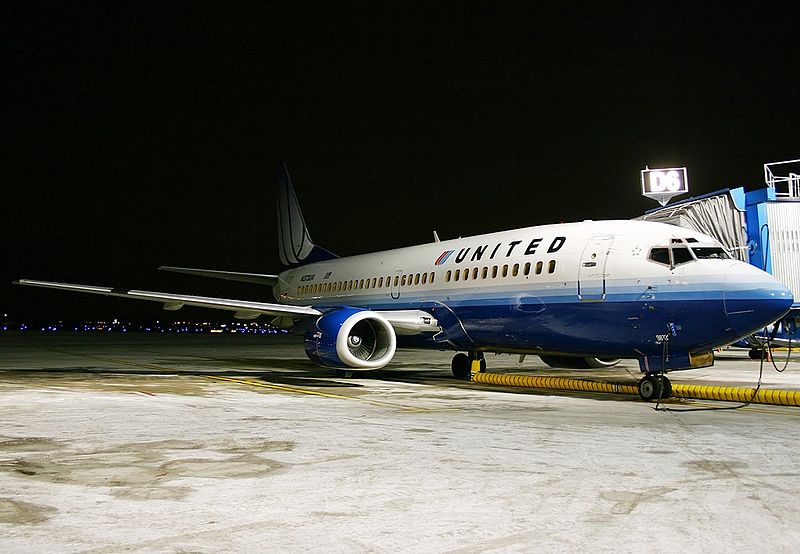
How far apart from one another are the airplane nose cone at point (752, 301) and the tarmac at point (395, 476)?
1.34 meters

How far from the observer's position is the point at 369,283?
2095 cm

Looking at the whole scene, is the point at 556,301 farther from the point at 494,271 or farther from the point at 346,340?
the point at 346,340

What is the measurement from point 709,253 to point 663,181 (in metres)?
19.3

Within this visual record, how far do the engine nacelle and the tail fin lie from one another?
9.77m

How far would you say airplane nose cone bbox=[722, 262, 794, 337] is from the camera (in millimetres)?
11844

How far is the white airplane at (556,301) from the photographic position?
1232 cm

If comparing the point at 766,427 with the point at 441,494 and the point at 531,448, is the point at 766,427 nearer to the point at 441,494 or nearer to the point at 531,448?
the point at 531,448

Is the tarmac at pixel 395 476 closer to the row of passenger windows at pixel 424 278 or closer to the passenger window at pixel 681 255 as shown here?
the passenger window at pixel 681 255

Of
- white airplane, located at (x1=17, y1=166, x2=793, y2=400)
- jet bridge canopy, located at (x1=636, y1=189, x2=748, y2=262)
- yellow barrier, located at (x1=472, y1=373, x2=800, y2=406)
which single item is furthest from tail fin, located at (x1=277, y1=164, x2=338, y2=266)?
jet bridge canopy, located at (x1=636, y1=189, x2=748, y2=262)

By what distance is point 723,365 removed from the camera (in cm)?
2433

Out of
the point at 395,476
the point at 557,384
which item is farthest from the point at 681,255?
the point at 395,476

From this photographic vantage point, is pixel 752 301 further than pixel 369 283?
No

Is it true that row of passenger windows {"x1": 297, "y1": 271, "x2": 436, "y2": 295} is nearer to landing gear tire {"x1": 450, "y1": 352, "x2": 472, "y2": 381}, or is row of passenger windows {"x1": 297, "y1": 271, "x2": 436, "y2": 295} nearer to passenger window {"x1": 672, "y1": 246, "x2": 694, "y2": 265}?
landing gear tire {"x1": 450, "y1": 352, "x2": 472, "y2": 381}

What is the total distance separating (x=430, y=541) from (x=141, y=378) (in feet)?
51.1
